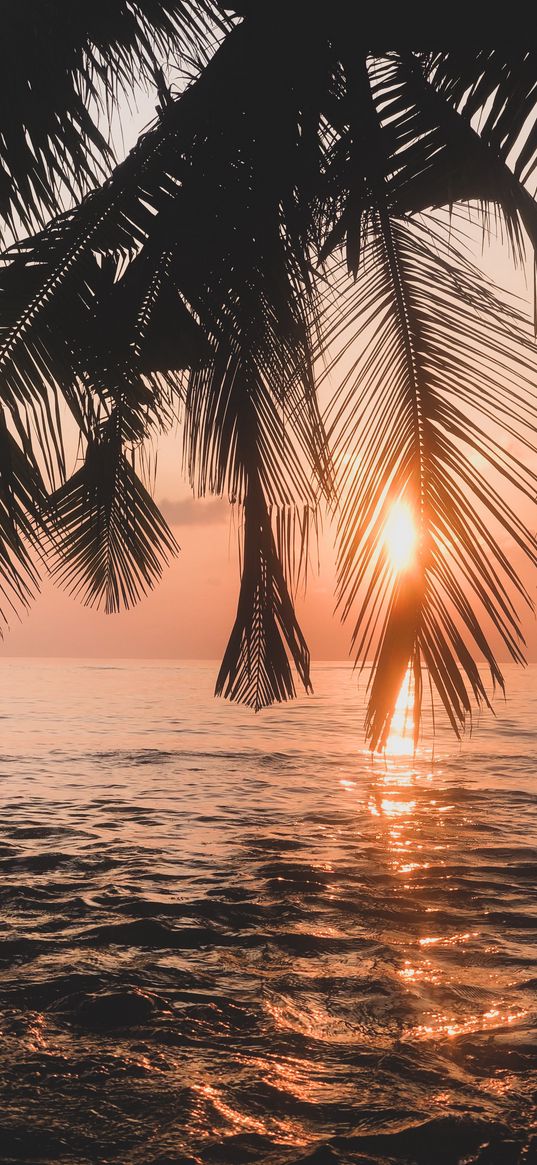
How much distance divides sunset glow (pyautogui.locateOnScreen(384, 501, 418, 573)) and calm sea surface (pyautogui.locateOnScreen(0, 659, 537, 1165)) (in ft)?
5.78

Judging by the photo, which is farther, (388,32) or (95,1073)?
(388,32)

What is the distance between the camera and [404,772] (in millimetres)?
11867

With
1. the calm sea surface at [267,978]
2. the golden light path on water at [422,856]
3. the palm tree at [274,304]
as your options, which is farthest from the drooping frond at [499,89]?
the calm sea surface at [267,978]

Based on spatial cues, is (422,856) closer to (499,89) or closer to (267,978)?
(267,978)

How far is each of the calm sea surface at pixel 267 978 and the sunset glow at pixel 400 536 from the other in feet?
5.78

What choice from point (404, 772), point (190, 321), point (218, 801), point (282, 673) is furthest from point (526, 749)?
point (190, 321)

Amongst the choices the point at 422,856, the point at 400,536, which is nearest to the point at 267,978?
the point at 400,536

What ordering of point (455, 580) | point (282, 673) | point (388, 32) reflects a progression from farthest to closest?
1. point (282, 673)
2. point (388, 32)
3. point (455, 580)

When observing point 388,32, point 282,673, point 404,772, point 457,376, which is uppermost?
point 388,32

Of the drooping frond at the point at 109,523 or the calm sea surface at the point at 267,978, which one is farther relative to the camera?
the drooping frond at the point at 109,523

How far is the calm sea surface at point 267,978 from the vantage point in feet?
8.75

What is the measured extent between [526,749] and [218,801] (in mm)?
6946

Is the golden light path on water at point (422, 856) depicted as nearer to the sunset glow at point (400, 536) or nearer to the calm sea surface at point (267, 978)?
the calm sea surface at point (267, 978)

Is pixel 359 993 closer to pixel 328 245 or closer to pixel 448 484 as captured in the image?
pixel 448 484
